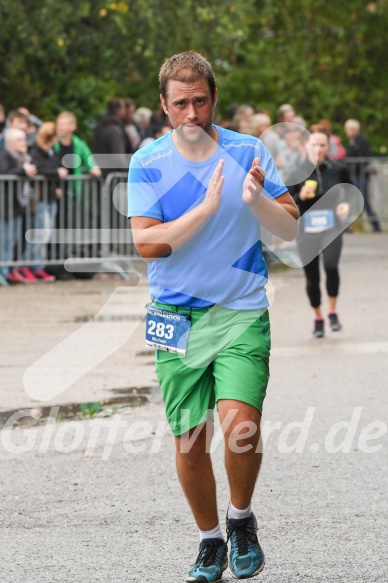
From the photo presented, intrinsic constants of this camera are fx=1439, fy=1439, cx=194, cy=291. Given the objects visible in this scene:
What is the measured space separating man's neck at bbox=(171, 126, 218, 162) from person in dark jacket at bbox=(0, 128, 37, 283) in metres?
11.4

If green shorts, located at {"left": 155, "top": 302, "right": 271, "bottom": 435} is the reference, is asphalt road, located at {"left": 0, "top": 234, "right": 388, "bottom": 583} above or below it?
below

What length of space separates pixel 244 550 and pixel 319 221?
7291 millimetres

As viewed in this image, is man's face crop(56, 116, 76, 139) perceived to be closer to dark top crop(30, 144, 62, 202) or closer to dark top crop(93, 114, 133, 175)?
dark top crop(30, 144, 62, 202)

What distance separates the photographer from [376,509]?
257 inches

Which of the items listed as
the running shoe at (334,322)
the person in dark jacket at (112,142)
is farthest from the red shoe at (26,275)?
the running shoe at (334,322)

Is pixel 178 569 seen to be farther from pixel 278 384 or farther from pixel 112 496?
pixel 278 384

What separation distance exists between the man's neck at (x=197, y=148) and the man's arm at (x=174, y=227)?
0.54 feet

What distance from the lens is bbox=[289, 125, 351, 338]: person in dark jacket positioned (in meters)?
12.4

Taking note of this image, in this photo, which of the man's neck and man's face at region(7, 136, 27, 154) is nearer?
the man's neck

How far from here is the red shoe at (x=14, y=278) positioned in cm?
1678

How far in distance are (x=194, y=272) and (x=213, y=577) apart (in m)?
1.15

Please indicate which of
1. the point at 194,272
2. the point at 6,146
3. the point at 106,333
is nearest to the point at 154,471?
the point at 194,272

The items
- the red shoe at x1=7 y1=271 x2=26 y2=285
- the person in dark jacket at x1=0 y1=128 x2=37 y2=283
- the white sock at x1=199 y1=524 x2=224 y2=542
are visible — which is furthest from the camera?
the red shoe at x1=7 y1=271 x2=26 y2=285

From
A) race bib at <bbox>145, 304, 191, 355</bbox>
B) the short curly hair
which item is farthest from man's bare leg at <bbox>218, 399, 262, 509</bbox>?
the short curly hair
